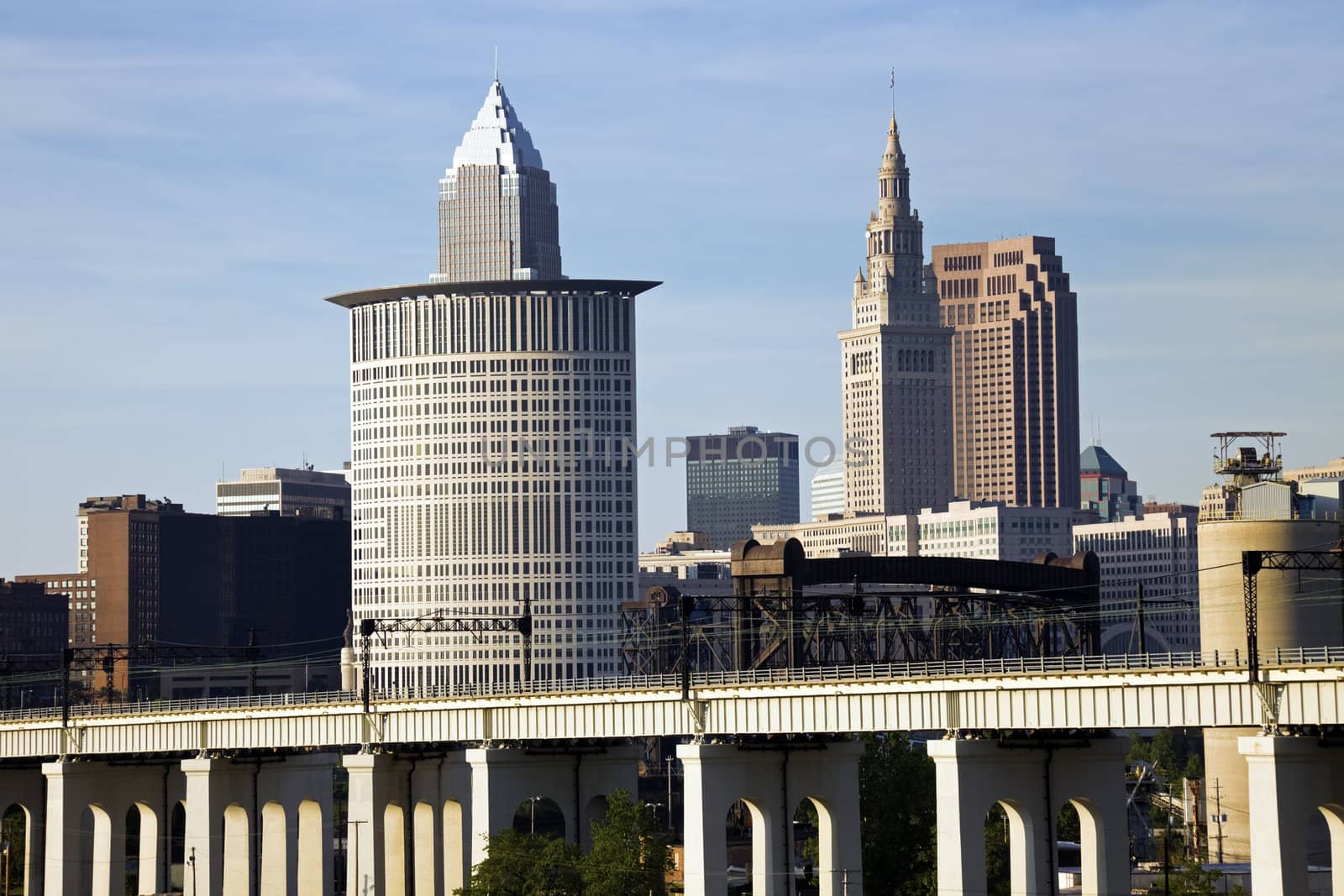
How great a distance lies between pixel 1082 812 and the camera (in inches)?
5295

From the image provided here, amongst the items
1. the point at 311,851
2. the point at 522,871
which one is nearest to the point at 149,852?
the point at 311,851

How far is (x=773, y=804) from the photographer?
472 feet

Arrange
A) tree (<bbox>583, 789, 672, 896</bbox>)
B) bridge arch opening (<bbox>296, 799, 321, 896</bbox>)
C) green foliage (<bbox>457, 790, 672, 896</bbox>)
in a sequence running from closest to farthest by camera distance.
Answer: green foliage (<bbox>457, 790, 672, 896</bbox>) → tree (<bbox>583, 789, 672, 896</bbox>) → bridge arch opening (<bbox>296, 799, 321, 896</bbox>)

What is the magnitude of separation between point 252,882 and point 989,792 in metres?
70.4

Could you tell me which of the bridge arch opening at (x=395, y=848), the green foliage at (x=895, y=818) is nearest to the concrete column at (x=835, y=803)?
the green foliage at (x=895, y=818)

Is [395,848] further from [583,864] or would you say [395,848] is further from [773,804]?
[773,804]

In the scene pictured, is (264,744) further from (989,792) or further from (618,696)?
(989,792)

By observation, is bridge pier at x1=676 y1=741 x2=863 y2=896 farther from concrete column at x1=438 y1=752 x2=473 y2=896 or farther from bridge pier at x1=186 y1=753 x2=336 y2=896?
bridge pier at x1=186 y1=753 x2=336 y2=896

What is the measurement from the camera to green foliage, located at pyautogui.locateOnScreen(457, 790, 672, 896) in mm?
148125

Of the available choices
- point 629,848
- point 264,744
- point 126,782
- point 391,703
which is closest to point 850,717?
point 629,848

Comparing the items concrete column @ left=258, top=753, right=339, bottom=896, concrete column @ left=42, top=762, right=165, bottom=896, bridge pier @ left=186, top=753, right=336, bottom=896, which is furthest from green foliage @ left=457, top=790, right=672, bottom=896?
concrete column @ left=42, top=762, right=165, bottom=896

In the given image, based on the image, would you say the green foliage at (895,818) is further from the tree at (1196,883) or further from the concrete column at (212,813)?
the concrete column at (212,813)

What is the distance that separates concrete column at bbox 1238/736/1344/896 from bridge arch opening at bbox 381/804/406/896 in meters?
70.4

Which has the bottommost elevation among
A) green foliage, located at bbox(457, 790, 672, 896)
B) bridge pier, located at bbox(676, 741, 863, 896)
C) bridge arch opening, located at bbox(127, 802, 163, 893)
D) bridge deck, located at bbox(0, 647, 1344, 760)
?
bridge arch opening, located at bbox(127, 802, 163, 893)
